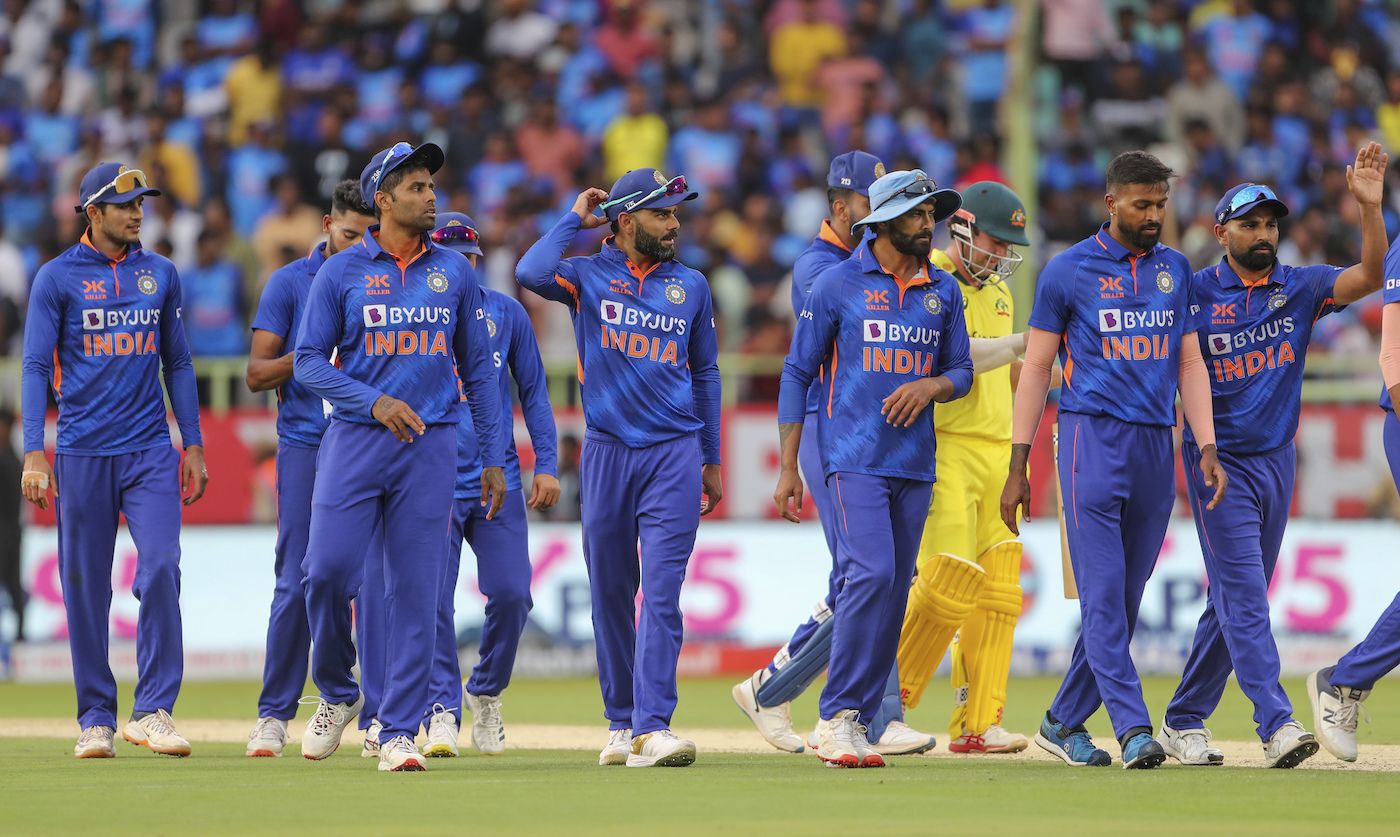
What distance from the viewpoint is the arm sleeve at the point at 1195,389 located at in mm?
10117

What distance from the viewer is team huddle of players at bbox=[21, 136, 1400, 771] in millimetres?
9828

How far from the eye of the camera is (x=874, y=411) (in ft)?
33.3

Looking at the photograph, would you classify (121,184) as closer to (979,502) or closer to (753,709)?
(753,709)

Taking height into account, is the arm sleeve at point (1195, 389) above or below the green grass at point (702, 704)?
above

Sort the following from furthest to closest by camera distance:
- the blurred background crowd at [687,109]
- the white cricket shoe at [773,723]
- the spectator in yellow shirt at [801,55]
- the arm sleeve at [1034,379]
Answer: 1. the spectator in yellow shirt at [801,55]
2. the blurred background crowd at [687,109]
3. the white cricket shoe at [773,723]
4. the arm sleeve at [1034,379]

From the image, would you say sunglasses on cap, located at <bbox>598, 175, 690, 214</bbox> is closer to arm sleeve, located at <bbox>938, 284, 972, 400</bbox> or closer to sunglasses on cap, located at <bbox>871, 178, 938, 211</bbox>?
sunglasses on cap, located at <bbox>871, 178, 938, 211</bbox>

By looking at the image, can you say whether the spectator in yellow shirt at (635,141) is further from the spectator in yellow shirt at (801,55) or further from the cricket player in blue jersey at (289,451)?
the cricket player in blue jersey at (289,451)

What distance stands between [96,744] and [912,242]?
15.6 feet

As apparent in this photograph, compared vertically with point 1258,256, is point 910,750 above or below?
below

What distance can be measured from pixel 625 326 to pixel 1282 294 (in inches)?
121

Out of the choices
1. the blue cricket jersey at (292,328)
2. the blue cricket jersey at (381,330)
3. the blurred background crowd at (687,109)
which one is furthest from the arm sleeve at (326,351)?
the blurred background crowd at (687,109)

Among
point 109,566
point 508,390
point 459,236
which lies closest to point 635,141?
point 459,236

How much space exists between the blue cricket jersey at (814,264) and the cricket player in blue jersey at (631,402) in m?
0.79

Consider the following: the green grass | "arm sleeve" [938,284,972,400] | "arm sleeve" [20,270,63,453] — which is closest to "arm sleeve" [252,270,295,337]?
"arm sleeve" [20,270,63,453]
